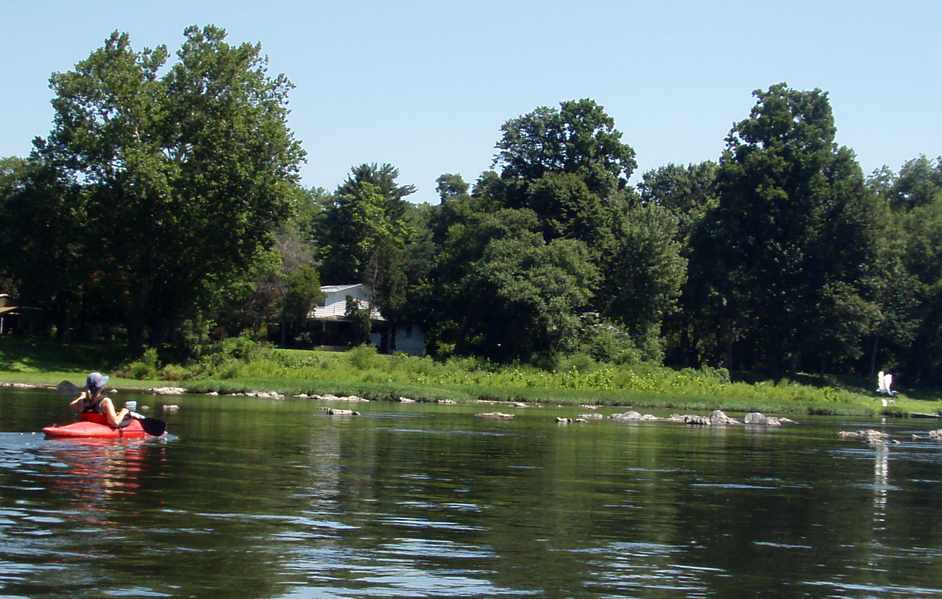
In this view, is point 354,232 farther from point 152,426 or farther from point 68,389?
point 152,426

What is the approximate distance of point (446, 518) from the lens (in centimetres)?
1967

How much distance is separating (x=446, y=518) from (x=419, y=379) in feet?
155

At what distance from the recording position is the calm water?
47.8 feet

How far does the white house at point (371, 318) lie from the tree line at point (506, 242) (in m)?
2.05

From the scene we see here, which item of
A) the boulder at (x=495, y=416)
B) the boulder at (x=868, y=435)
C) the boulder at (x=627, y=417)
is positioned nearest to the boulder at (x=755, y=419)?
the boulder at (x=868, y=435)

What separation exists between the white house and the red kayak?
66079 millimetres

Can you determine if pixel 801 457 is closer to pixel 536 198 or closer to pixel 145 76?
pixel 145 76

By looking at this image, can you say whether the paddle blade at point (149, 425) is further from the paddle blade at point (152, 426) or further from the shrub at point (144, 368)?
the shrub at point (144, 368)

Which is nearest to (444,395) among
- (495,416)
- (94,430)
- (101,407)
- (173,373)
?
(495,416)

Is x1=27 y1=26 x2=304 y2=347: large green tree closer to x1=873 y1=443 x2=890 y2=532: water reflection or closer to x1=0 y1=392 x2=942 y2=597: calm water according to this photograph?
x1=0 y1=392 x2=942 y2=597: calm water

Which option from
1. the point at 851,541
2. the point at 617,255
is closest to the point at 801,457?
the point at 851,541

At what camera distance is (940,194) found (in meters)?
106

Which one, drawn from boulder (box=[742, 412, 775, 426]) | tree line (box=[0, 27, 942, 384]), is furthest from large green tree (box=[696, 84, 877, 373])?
boulder (box=[742, 412, 775, 426])

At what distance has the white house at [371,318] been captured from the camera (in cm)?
9788
